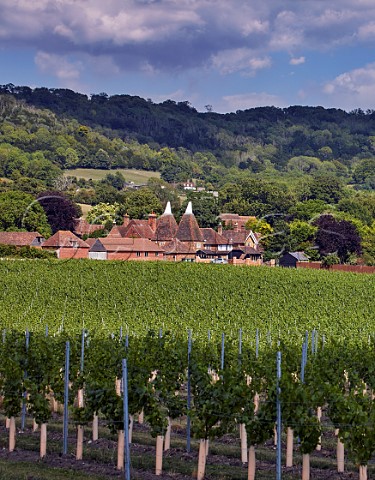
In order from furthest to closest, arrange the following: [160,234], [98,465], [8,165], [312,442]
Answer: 1. [8,165]
2. [160,234]
3. [98,465]
4. [312,442]

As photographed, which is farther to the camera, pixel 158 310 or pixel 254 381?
pixel 158 310

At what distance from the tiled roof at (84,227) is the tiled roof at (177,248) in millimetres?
15517

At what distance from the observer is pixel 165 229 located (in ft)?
254

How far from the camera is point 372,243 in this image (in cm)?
9494

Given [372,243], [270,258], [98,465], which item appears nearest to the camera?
[98,465]

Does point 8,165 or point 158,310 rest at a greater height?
point 8,165

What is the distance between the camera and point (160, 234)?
76.6m

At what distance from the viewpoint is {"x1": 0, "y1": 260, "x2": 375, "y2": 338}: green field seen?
4975 centimetres

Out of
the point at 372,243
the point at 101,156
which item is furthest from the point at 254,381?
the point at 101,156

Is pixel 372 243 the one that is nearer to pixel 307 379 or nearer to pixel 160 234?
pixel 160 234

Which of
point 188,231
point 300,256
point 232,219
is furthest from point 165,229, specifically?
point 232,219

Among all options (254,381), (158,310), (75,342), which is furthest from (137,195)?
(254,381)

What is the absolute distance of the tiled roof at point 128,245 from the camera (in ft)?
221

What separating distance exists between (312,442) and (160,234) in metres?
59.8
